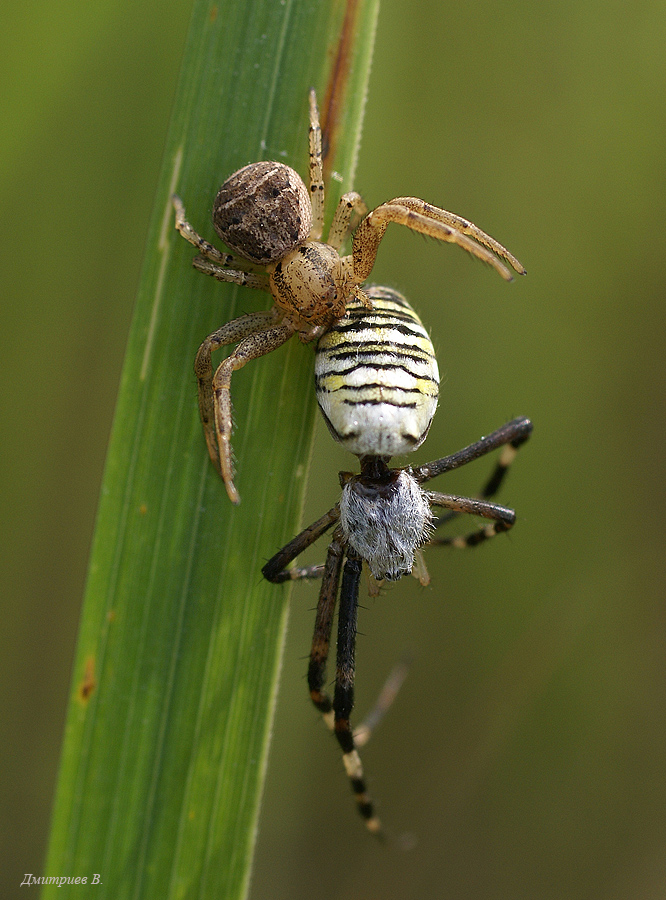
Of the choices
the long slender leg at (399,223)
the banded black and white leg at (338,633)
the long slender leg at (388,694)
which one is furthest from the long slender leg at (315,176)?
the long slender leg at (388,694)

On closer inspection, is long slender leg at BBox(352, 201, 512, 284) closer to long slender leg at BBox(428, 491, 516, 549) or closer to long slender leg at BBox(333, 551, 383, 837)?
long slender leg at BBox(428, 491, 516, 549)

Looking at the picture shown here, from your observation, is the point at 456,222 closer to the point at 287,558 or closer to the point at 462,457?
the point at 462,457

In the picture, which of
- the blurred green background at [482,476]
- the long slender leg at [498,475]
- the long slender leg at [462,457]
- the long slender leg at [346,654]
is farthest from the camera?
the blurred green background at [482,476]

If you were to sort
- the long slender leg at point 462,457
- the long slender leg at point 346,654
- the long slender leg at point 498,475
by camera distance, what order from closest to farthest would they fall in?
the long slender leg at point 346,654
the long slender leg at point 462,457
the long slender leg at point 498,475

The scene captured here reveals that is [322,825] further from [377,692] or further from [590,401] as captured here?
[590,401]

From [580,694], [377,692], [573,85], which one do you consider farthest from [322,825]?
[573,85]

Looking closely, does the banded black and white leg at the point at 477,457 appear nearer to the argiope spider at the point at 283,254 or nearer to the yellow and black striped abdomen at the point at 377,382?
the yellow and black striped abdomen at the point at 377,382

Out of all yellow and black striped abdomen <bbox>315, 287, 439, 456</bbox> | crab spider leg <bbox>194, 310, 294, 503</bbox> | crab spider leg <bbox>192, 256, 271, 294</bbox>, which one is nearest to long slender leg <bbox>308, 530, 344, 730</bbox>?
yellow and black striped abdomen <bbox>315, 287, 439, 456</bbox>
